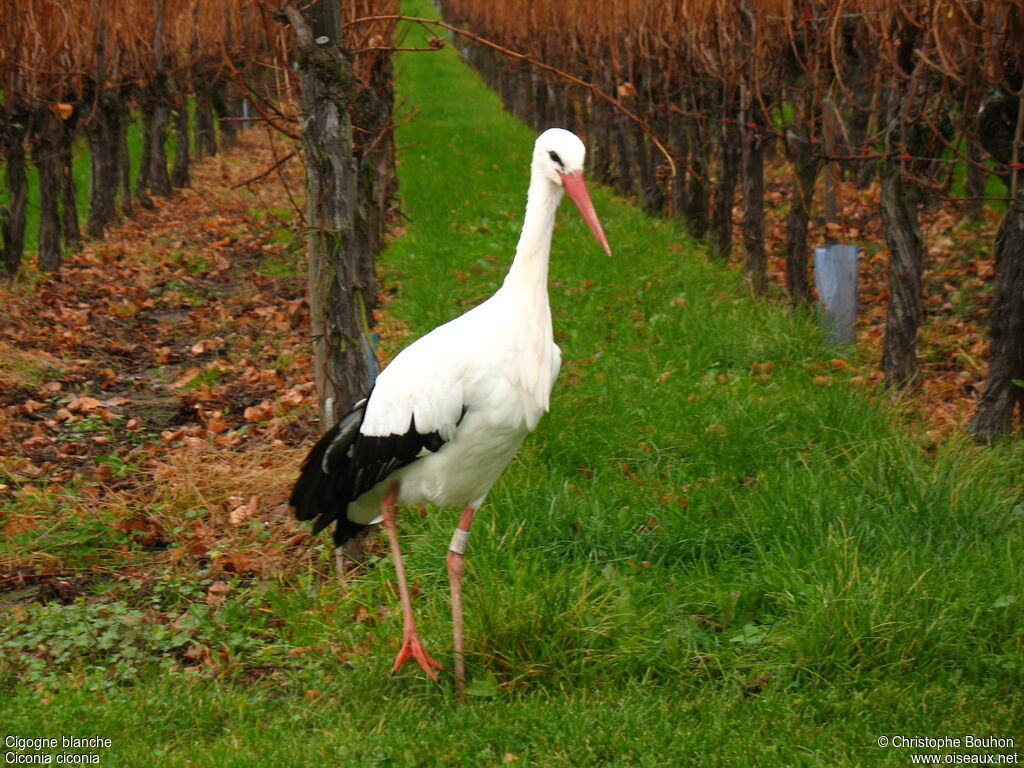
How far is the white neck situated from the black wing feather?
0.65m

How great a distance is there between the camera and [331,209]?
4629 mm

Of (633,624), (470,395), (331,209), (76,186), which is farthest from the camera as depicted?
(76,186)

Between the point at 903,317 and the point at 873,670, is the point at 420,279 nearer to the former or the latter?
the point at 903,317

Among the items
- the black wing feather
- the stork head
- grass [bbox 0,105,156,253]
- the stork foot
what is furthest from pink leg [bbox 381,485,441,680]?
grass [bbox 0,105,156,253]

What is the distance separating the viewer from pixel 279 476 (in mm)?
5473

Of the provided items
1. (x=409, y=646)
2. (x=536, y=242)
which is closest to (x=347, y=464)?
(x=409, y=646)

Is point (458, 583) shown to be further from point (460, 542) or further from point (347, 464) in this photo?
point (347, 464)

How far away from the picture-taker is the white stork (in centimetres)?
360

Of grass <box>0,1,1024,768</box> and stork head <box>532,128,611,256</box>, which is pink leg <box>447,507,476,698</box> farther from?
stork head <box>532,128,611,256</box>

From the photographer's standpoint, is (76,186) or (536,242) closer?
(536,242)

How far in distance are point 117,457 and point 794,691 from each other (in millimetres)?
4196

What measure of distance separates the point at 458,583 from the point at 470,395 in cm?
76

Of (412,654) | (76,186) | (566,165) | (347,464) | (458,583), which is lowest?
(412,654)

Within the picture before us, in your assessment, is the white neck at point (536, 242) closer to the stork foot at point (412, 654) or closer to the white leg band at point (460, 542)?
the white leg band at point (460, 542)
